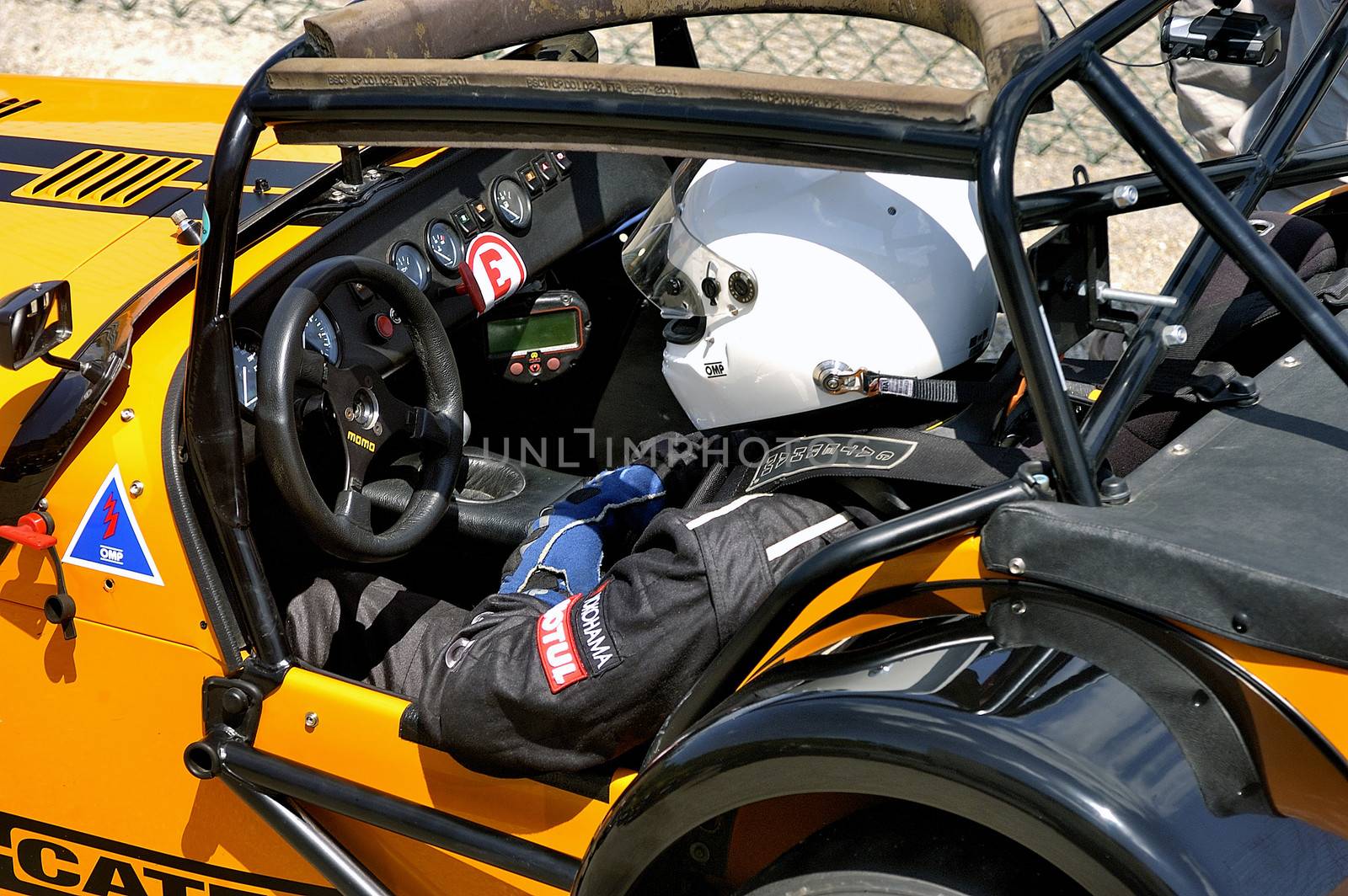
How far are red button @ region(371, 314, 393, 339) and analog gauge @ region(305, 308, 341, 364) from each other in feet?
0.34

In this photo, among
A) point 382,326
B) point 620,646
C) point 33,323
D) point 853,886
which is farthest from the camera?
point 382,326

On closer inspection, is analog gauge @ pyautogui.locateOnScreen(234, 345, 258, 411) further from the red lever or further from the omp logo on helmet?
the omp logo on helmet

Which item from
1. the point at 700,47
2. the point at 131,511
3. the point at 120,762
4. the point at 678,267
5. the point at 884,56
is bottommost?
the point at 884,56

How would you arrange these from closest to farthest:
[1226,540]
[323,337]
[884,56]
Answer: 1. [1226,540]
2. [323,337]
3. [884,56]

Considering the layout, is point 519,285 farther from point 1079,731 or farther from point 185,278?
point 1079,731

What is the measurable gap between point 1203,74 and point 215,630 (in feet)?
10.7

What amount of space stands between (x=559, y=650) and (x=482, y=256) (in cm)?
101

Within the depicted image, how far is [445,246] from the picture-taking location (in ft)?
7.48

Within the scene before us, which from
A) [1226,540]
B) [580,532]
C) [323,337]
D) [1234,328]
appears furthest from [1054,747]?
[323,337]

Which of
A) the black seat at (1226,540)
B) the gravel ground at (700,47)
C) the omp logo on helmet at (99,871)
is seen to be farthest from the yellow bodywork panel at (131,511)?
the gravel ground at (700,47)

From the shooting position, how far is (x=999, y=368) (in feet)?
6.07

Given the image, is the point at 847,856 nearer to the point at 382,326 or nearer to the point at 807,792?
the point at 807,792

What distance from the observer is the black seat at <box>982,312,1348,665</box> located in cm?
104

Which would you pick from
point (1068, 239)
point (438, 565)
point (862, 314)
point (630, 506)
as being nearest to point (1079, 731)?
point (862, 314)
